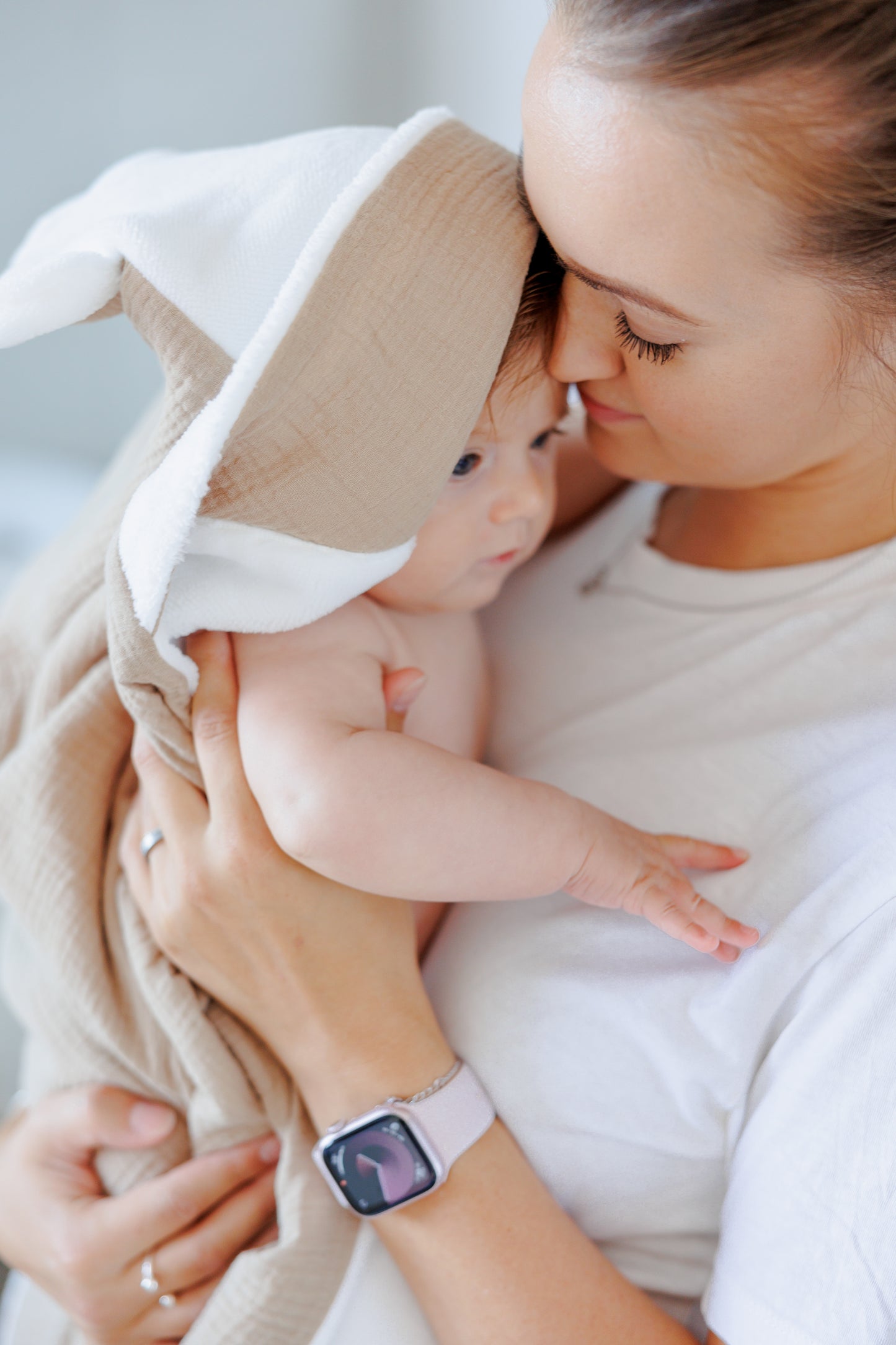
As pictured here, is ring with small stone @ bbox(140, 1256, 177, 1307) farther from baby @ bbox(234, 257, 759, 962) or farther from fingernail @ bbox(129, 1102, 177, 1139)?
baby @ bbox(234, 257, 759, 962)

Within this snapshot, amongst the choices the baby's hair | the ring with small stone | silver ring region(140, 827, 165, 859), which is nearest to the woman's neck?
the baby's hair

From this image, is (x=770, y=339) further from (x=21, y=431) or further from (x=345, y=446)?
(x=21, y=431)

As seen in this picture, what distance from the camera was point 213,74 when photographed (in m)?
1.90

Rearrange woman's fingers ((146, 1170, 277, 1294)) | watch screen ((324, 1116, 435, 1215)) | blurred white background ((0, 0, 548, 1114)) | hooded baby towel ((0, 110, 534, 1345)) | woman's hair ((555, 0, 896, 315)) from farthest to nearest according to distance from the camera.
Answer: blurred white background ((0, 0, 548, 1114)) → woman's fingers ((146, 1170, 277, 1294)) → watch screen ((324, 1116, 435, 1215)) → hooded baby towel ((0, 110, 534, 1345)) → woman's hair ((555, 0, 896, 315))

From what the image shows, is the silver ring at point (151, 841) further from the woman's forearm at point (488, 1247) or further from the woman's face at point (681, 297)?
the woman's face at point (681, 297)

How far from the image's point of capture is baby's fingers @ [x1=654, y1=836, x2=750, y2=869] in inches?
35.2

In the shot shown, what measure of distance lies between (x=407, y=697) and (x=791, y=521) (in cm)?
41

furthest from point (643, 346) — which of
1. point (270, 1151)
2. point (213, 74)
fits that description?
point (213, 74)

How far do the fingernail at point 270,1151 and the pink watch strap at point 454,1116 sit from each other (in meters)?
0.21

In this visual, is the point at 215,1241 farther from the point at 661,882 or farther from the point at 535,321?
the point at 535,321

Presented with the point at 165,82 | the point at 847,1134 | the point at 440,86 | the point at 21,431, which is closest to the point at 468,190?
the point at 847,1134

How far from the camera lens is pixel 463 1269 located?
845mm

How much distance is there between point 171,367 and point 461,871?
45 centimetres

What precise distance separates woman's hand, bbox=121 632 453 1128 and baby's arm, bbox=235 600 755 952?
0.04 m
